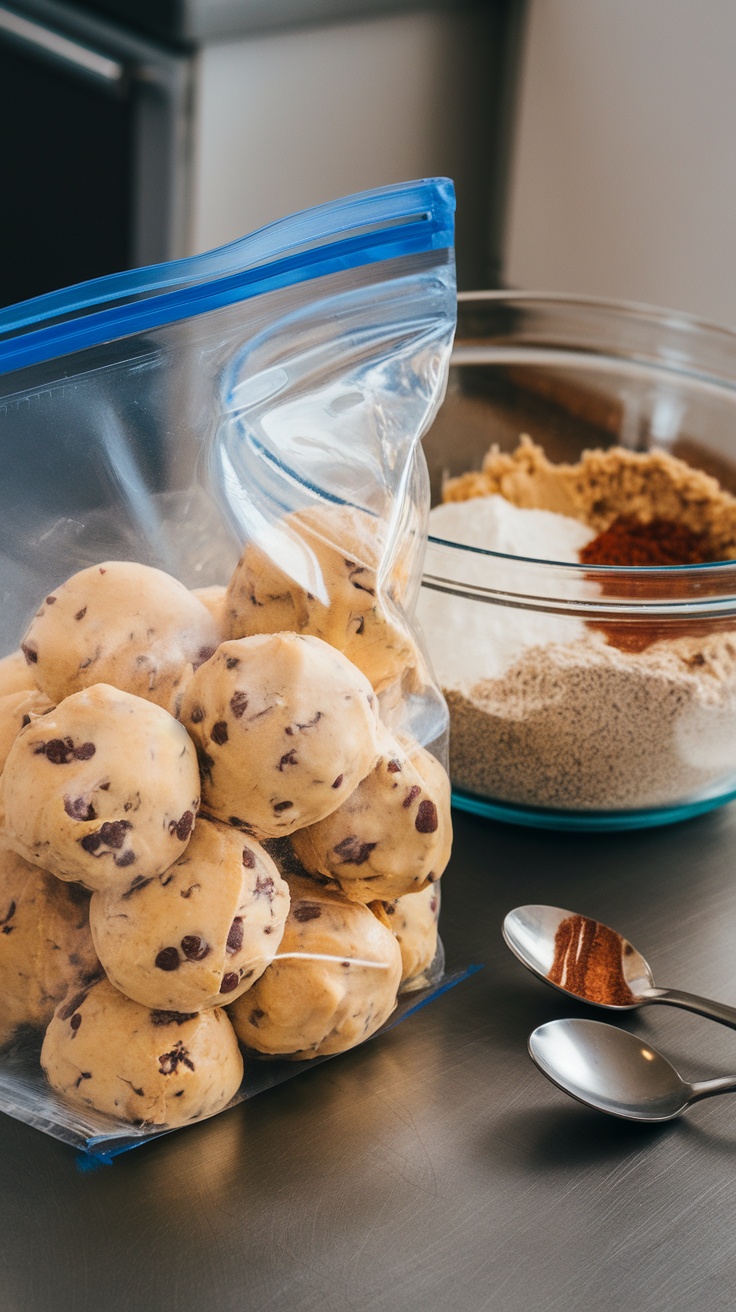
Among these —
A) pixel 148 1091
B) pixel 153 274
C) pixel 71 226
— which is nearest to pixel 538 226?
pixel 71 226

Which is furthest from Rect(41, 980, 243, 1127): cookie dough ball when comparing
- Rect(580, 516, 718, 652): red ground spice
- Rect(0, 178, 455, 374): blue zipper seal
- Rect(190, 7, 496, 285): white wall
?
Rect(190, 7, 496, 285): white wall

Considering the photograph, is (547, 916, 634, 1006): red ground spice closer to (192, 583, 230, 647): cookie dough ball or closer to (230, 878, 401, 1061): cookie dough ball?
(230, 878, 401, 1061): cookie dough ball

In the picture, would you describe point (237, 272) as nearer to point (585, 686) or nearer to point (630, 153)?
point (585, 686)

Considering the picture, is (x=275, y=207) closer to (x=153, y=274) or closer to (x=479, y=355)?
(x=479, y=355)

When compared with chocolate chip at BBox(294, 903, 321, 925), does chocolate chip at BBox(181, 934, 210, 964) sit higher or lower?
higher

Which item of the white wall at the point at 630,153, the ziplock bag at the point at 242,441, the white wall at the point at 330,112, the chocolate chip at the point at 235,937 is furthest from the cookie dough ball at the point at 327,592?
the white wall at the point at 330,112
